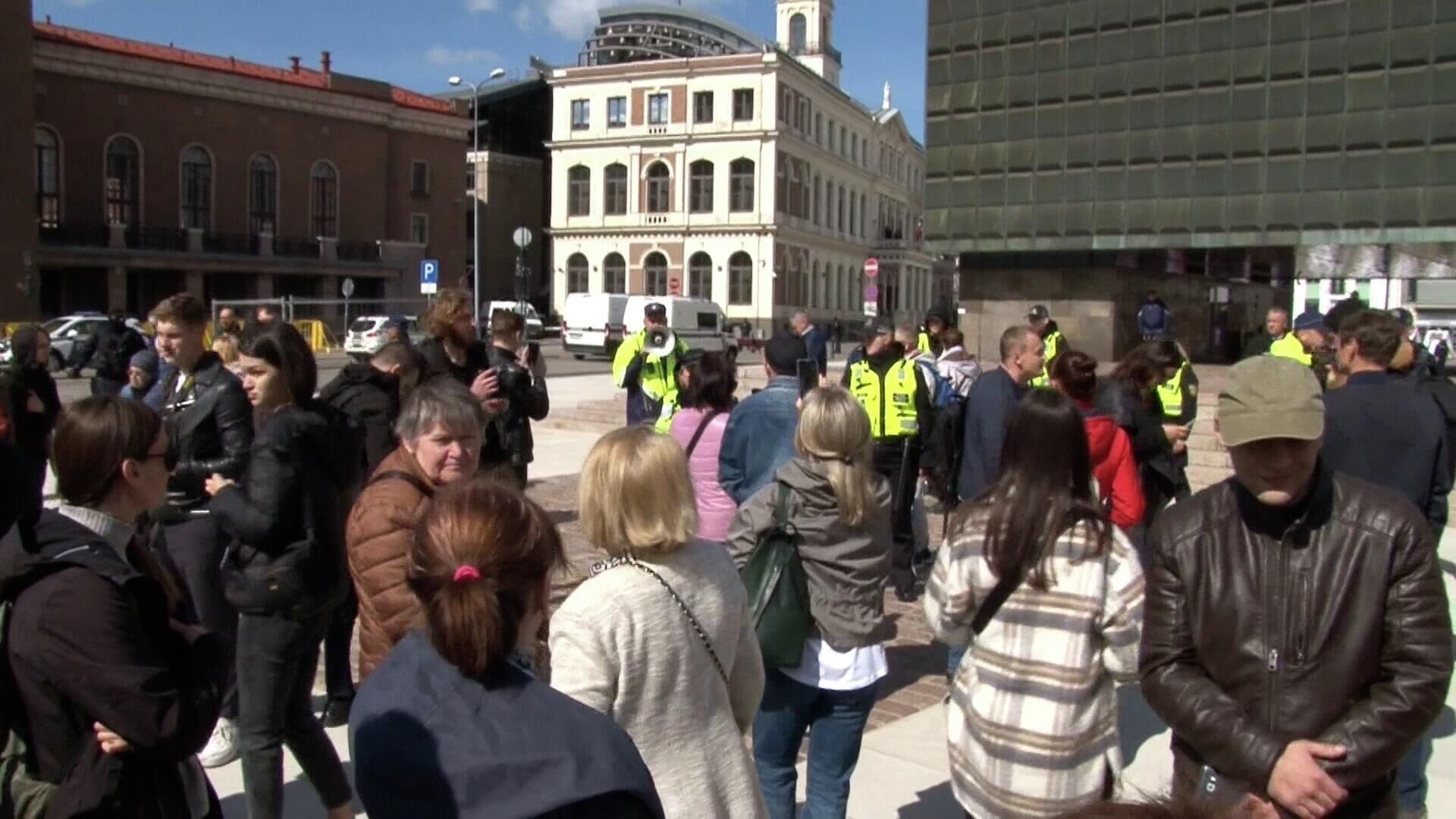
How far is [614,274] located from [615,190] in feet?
16.2

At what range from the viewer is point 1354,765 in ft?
8.64

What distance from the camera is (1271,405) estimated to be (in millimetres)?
2734

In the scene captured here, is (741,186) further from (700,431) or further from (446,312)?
(700,431)

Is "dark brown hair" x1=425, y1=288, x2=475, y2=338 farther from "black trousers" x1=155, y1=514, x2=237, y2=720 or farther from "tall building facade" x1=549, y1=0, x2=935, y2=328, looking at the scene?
"tall building facade" x1=549, y1=0, x2=935, y2=328

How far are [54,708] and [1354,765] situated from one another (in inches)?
109

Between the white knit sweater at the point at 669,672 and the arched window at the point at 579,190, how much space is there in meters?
70.8

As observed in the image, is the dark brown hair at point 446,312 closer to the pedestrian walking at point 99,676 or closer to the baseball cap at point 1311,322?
the pedestrian walking at point 99,676

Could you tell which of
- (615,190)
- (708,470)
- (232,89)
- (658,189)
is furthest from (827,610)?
(615,190)

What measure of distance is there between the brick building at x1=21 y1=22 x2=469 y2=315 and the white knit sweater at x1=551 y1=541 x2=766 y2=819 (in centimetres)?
4945

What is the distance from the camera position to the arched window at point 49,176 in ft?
161

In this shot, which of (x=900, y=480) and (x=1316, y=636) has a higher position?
(x=1316, y=636)

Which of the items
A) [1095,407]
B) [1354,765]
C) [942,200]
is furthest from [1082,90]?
[1354,765]

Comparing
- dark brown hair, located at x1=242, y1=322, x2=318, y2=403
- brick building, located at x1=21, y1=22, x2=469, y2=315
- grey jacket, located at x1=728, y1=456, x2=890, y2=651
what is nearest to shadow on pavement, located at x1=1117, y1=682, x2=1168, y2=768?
grey jacket, located at x1=728, y1=456, x2=890, y2=651

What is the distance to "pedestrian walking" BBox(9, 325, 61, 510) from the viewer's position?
25.7 feet
